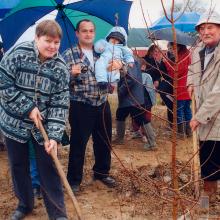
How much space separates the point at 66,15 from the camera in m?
4.54

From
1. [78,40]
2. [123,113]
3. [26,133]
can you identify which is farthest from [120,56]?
[123,113]

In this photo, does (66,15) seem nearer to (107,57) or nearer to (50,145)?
(107,57)

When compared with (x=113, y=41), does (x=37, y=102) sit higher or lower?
lower

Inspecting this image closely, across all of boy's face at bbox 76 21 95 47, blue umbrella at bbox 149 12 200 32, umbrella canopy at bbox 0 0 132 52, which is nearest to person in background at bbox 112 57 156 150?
umbrella canopy at bbox 0 0 132 52

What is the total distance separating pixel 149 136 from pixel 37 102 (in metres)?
3.33

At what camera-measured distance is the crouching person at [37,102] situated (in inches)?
137

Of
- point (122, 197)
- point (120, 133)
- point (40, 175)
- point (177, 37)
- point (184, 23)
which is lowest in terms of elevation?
point (122, 197)

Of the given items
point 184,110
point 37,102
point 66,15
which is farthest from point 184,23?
point 37,102

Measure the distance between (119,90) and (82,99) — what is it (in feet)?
6.67

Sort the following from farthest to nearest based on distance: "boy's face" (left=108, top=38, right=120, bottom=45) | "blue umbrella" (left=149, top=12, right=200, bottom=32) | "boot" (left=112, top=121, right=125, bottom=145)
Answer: "blue umbrella" (left=149, top=12, right=200, bottom=32)
"boot" (left=112, top=121, right=125, bottom=145)
"boy's face" (left=108, top=38, right=120, bottom=45)

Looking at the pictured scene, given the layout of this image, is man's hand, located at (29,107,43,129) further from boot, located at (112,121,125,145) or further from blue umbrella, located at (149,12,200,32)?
blue umbrella, located at (149,12,200,32)

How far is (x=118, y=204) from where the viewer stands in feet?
14.6

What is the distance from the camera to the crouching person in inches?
137

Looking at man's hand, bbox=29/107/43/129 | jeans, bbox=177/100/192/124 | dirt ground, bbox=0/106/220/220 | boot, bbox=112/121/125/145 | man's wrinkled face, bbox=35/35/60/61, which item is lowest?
dirt ground, bbox=0/106/220/220
